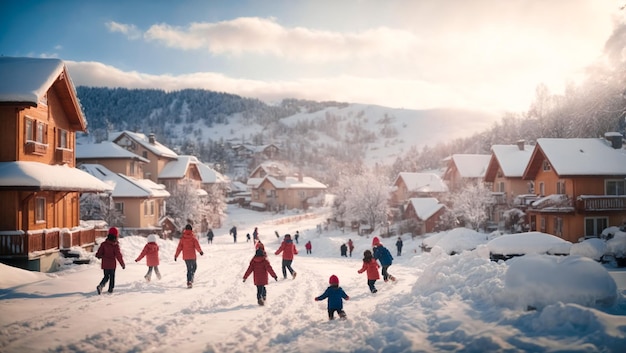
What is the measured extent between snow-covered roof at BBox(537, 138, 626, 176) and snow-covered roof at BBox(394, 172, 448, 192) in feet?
81.7

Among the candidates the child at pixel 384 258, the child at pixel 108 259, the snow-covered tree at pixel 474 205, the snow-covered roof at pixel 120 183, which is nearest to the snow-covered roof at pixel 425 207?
the snow-covered tree at pixel 474 205

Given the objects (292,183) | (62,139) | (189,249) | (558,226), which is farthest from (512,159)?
(292,183)

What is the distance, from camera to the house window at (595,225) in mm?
27703

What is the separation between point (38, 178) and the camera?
16172 mm

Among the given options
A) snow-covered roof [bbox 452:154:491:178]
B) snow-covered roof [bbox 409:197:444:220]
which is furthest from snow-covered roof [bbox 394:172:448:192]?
snow-covered roof [bbox 409:197:444:220]

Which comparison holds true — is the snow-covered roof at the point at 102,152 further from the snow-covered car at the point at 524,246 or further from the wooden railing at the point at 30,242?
the snow-covered car at the point at 524,246

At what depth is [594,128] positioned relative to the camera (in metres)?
17.9

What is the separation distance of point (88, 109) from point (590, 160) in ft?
712

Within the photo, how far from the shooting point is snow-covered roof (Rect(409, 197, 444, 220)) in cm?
4174

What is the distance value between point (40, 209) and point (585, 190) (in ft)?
108

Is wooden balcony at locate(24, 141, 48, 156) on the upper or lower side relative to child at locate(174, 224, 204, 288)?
upper

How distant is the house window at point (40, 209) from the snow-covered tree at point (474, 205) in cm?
3381

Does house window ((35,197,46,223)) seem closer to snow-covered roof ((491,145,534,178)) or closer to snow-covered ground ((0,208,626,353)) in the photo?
snow-covered ground ((0,208,626,353))

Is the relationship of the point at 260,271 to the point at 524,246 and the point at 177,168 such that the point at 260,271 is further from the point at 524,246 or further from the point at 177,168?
the point at 177,168
